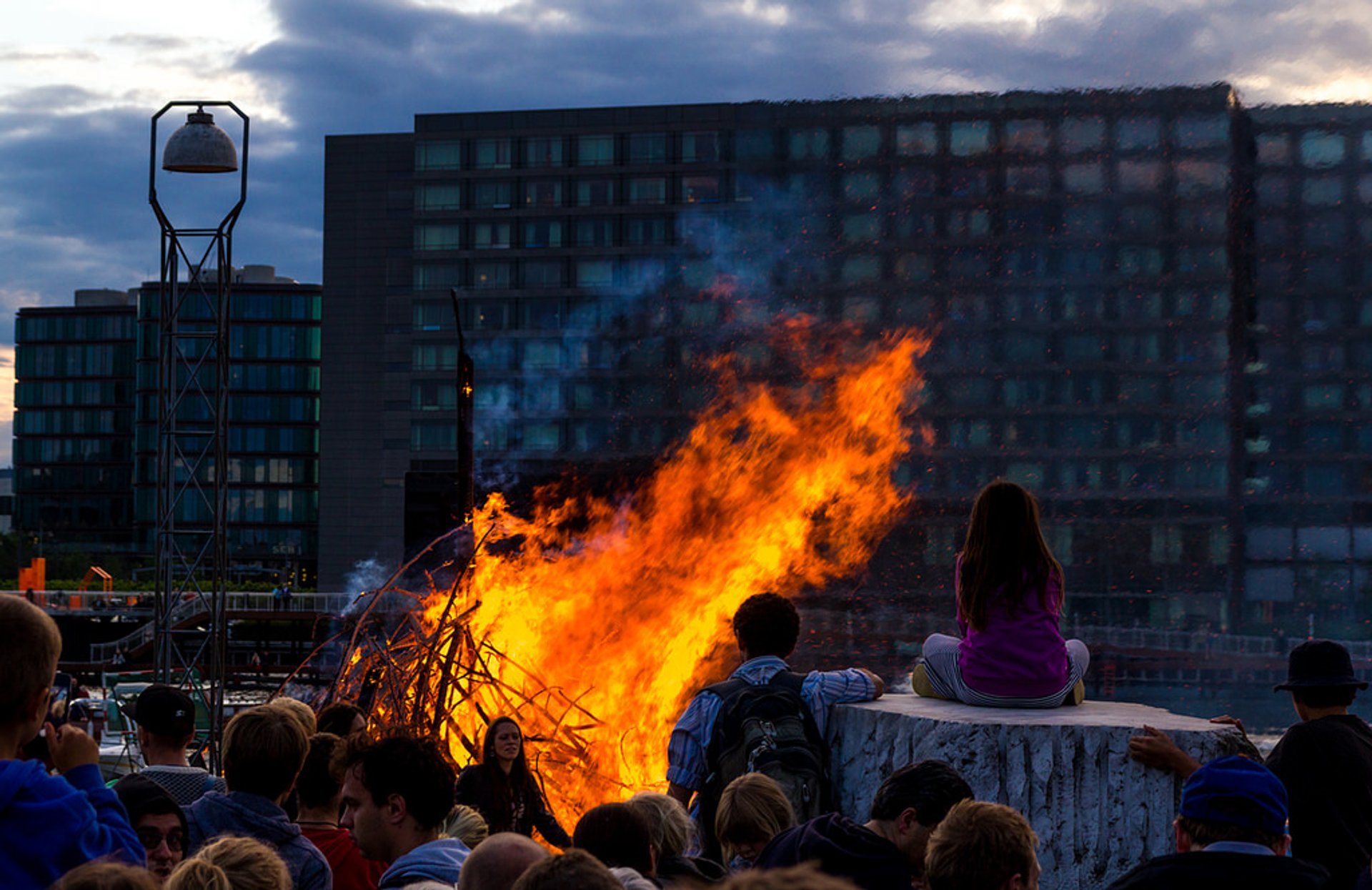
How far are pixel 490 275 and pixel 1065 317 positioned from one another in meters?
31.1

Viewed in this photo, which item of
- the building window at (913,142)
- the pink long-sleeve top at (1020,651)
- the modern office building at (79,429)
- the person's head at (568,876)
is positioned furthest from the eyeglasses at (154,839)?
the modern office building at (79,429)

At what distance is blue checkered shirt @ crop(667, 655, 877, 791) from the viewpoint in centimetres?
509

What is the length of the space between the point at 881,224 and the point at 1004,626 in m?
66.4

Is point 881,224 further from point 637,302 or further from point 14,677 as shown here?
point 14,677

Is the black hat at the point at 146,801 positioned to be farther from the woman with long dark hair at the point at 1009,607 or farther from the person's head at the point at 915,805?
the woman with long dark hair at the point at 1009,607

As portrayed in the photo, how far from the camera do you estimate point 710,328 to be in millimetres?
72500

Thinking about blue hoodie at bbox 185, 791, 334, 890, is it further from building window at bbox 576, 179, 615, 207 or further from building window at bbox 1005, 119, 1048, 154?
building window at bbox 576, 179, 615, 207

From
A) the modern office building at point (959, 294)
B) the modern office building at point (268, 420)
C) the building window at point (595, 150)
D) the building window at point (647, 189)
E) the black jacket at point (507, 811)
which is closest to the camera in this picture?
the black jacket at point (507, 811)

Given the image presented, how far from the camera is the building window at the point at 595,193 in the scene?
8088 cm

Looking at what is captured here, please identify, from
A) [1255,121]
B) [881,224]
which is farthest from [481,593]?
[1255,121]

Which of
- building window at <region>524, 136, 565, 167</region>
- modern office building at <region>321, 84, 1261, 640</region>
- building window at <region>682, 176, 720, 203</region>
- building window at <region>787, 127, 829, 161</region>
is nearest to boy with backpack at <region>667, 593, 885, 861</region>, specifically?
modern office building at <region>321, 84, 1261, 640</region>

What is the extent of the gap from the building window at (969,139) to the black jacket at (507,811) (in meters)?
66.5

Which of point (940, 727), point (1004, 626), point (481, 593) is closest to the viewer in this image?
point (940, 727)

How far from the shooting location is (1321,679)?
185 inches
